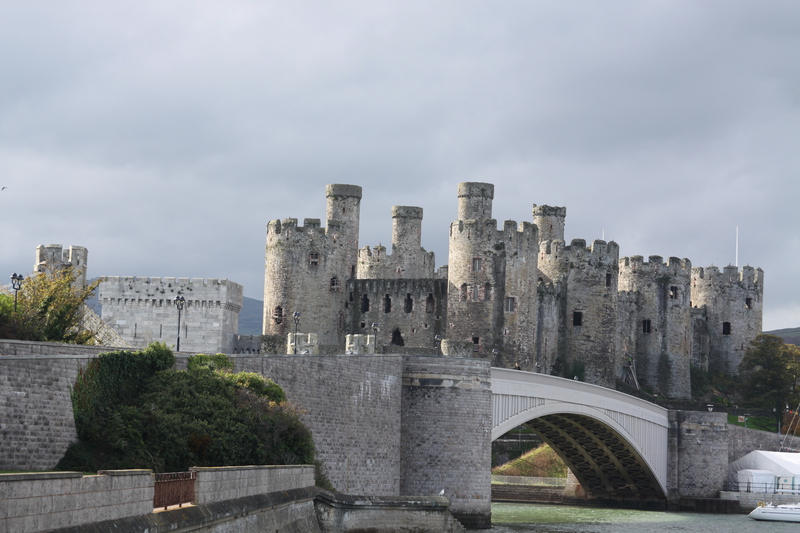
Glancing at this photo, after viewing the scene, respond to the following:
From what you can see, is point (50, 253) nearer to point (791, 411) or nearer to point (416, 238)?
point (416, 238)

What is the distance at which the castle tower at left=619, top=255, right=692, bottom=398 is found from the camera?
76.8m

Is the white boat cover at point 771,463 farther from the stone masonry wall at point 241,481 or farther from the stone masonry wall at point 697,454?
the stone masonry wall at point 241,481

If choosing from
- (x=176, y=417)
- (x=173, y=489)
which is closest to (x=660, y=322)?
(x=176, y=417)

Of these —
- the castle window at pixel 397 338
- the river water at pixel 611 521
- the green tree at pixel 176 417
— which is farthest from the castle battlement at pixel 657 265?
the green tree at pixel 176 417

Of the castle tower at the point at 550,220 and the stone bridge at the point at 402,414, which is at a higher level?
the castle tower at the point at 550,220

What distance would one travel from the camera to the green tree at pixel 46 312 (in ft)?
102

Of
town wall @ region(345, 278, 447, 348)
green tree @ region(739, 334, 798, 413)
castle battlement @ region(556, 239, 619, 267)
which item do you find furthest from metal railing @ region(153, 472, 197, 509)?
green tree @ region(739, 334, 798, 413)

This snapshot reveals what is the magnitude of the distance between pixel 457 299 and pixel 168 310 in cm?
1496

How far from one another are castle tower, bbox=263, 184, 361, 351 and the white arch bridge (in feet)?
41.1

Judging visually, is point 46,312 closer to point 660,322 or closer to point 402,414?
point 402,414

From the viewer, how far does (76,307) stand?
120 feet

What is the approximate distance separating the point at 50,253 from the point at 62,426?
2642 cm

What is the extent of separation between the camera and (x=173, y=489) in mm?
17141

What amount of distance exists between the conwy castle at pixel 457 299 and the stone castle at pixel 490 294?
0.07 meters
